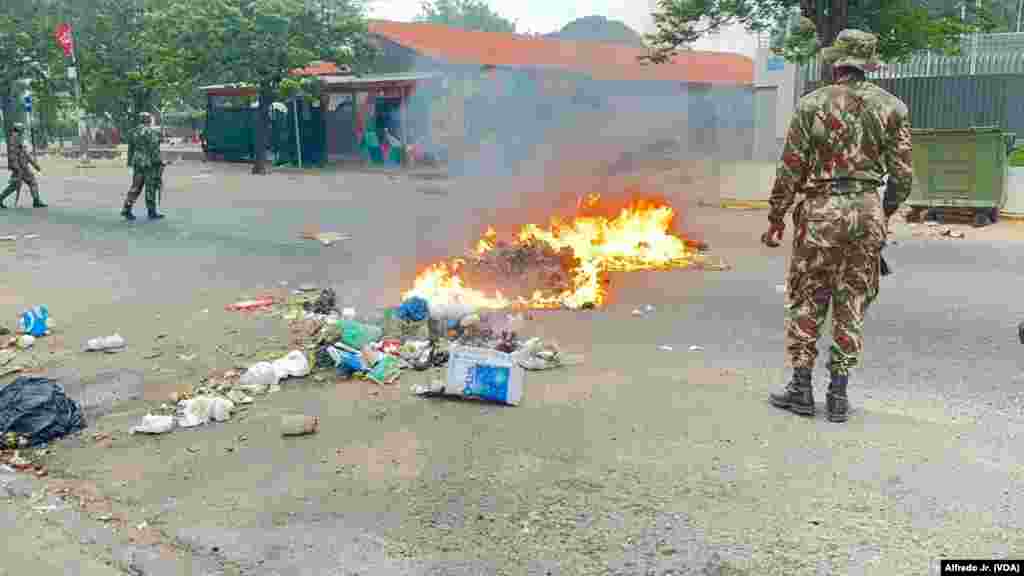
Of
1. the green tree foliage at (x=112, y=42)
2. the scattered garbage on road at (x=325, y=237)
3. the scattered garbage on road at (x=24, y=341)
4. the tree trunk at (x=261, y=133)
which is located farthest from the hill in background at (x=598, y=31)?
the green tree foliage at (x=112, y=42)

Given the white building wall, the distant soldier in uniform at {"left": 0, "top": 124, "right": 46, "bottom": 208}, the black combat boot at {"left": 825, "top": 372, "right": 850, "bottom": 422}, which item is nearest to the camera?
the black combat boot at {"left": 825, "top": 372, "right": 850, "bottom": 422}

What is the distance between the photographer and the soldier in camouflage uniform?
4090mm

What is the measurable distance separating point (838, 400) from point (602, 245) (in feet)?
17.3

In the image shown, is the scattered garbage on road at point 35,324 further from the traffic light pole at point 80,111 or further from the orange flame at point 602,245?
the traffic light pole at point 80,111

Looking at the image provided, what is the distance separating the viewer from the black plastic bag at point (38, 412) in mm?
4375

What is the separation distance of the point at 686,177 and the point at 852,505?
12.1m

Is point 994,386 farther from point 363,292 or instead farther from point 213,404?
point 363,292

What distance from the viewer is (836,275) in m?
4.18

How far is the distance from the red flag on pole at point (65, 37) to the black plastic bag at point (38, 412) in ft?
91.3

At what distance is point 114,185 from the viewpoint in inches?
806

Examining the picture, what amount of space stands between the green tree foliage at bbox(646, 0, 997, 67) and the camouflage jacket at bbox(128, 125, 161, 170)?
8254 mm

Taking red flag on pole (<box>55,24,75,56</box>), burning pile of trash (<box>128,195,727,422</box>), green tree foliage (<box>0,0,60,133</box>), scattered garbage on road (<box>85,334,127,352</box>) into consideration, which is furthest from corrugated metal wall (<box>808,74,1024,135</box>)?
red flag on pole (<box>55,24,75,56</box>)

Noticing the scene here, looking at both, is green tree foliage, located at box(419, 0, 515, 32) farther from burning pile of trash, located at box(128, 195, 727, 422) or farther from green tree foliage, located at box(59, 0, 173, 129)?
burning pile of trash, located at box(128, 195, 727, 422)

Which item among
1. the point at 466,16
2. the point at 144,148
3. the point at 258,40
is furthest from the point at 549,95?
the point at 466,16
